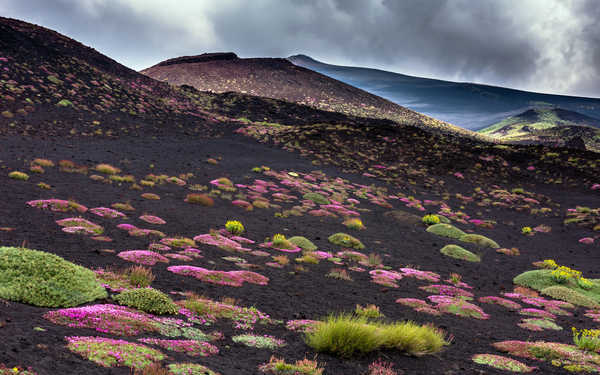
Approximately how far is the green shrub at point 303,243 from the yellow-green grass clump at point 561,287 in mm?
9267

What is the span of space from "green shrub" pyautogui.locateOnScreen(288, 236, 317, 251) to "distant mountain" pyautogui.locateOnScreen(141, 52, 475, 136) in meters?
84.6

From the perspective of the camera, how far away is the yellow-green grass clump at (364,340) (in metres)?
6.76

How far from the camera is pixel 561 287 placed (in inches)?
559

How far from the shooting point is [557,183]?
42594 mm

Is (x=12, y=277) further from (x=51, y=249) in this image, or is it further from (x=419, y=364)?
(x=419, y=364)

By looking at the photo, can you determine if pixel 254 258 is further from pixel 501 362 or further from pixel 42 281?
pixel 501 362

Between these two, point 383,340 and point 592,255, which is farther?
point 592,255

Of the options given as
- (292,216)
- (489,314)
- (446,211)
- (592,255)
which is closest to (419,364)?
(489,314)

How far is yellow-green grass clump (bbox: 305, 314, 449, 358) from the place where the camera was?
6.76 m

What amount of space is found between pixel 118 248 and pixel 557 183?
48649 millimetres

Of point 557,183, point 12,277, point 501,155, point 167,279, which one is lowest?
point 167,279

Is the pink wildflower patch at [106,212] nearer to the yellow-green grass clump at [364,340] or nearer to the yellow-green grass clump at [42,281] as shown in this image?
the yellow-green grass clump at [42,281]

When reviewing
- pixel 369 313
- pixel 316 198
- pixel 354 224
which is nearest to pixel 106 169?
pixel 316 198

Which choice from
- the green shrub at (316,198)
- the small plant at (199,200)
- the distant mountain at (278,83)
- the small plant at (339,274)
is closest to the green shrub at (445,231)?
the green shrub at (316,198)
